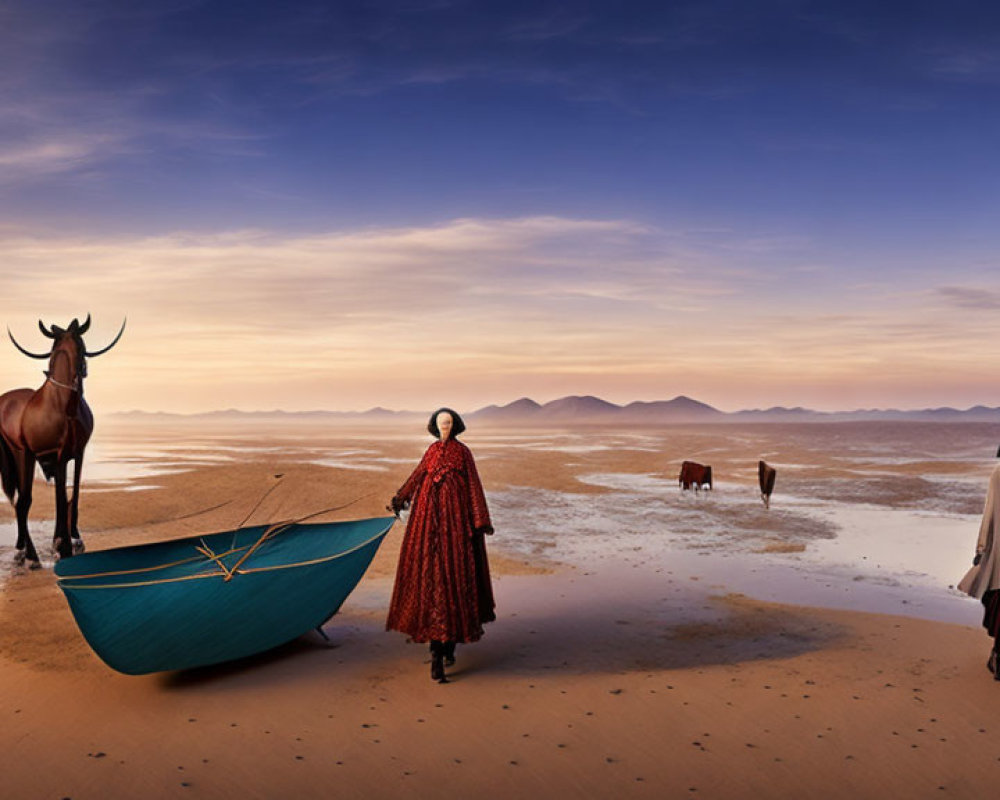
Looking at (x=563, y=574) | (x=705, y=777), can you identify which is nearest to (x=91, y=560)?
(x=705, y=777)

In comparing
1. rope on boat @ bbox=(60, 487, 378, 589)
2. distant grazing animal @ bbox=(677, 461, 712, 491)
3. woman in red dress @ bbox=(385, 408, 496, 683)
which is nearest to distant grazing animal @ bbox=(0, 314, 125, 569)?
rope on boat @ bbox=(60, 487, 378, 589)

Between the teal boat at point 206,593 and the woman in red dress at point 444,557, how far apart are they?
0.71 metres

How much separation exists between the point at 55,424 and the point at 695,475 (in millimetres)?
14525

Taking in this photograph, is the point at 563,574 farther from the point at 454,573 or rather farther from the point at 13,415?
the point at 13,415

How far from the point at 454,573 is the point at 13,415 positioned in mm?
8475

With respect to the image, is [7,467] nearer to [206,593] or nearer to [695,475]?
[206,593]

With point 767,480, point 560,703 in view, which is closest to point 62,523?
point 560,703

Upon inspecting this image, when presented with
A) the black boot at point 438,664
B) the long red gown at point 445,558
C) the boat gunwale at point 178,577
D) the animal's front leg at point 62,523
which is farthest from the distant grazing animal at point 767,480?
the animal's front leg at point 62,523

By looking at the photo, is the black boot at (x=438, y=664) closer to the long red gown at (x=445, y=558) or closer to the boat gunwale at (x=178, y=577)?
the long red gown at (x=445, y=558)

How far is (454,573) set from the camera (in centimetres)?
685

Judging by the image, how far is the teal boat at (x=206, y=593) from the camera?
20.1ft

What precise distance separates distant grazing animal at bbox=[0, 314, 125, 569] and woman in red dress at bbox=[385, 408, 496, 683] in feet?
22.5

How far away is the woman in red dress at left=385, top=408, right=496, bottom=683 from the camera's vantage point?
6785mm

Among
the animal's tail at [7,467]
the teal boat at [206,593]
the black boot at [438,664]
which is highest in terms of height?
the animal's tail at [7,467]
